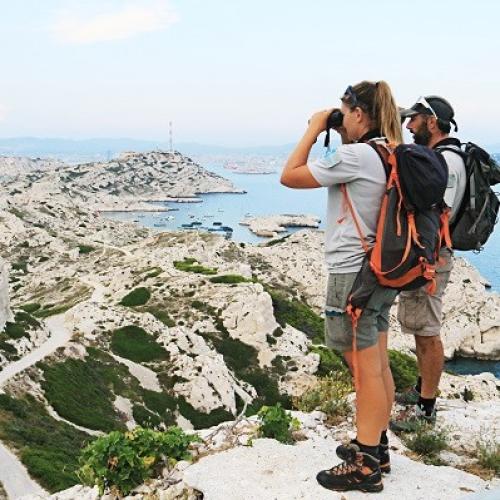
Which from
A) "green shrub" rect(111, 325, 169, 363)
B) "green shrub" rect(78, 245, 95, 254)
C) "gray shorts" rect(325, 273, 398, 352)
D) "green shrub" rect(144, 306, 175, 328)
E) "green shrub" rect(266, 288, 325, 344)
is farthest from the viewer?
"green shrub" rect(78, 245, 95, 254)

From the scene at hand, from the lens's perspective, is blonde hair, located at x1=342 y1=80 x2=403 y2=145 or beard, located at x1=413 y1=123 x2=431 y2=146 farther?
beard, located at x1=413 y1=123 x2=431 y2=146

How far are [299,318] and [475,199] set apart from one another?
2125 inches

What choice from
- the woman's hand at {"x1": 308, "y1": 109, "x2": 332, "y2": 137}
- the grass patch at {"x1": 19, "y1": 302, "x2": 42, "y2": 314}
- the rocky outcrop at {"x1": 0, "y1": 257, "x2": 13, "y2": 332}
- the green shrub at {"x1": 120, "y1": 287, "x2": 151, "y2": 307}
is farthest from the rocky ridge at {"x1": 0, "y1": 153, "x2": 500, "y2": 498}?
the woman's hand at {"x1": 308, "y1": 109, "x2": 332, "y2": 137}

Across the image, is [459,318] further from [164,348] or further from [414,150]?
[414,150]

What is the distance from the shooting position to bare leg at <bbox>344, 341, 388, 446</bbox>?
5.75 metres

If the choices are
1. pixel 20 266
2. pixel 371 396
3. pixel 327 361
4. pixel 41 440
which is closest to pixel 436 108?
pixel 371 396

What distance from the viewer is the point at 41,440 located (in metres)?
24.0

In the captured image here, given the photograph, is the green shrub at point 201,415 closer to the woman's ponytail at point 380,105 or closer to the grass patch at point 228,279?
the grass patch at point 228,279

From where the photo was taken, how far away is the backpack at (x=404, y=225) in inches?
204

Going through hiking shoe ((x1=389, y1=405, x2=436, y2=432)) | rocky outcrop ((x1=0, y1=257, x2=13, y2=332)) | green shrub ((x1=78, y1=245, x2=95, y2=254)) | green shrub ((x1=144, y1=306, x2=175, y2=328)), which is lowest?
green shrub ((x1=78, y1=245, x2=95, y2=254))

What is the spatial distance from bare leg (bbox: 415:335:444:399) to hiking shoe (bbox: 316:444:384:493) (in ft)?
7.15

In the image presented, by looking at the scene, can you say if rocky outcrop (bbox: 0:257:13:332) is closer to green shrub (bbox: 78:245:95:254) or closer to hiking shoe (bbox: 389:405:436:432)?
hiking shoe (bbox: 389:405:436:432)

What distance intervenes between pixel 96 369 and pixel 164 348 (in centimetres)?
650

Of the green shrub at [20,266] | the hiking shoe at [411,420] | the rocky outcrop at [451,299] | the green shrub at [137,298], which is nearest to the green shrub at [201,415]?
the green shrub at [137,298]
